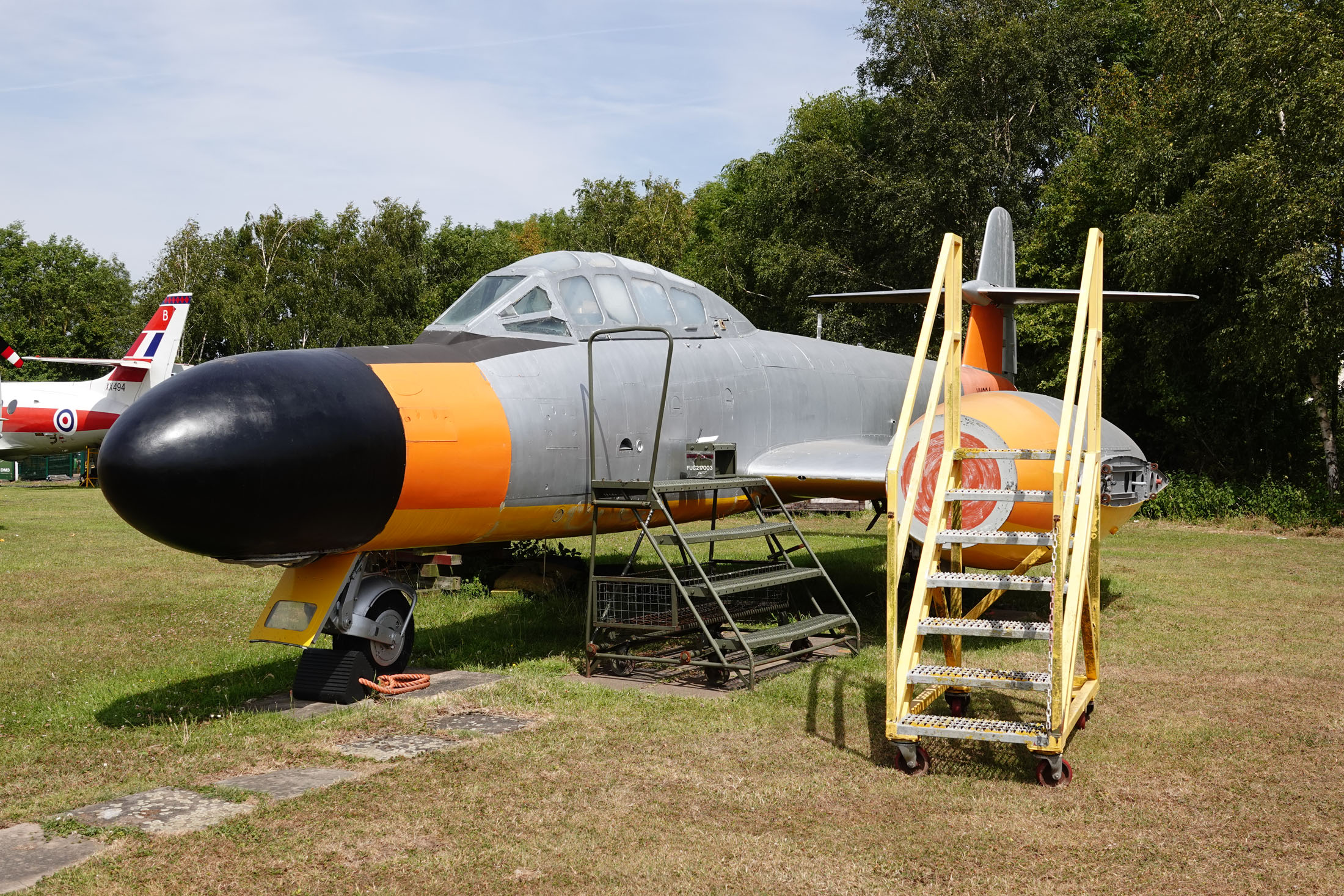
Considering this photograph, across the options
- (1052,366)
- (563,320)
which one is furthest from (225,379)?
(1052,366)

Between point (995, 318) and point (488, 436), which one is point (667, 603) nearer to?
point (488, 436)

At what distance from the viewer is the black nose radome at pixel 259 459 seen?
220 inches

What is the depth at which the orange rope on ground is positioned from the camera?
23.0 feet

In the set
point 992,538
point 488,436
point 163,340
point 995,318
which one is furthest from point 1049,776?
point 163,340

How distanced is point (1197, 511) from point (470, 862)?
21275 millimetres

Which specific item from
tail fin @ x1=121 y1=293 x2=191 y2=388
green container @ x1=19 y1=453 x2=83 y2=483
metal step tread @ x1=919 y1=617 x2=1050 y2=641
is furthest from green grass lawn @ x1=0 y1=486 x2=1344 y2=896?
green container @ x1=19 y1=453 x2=83 y2=483

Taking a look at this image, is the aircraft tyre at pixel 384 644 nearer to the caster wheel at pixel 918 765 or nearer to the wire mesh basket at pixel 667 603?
the wire mesh basket at pixel 667 603

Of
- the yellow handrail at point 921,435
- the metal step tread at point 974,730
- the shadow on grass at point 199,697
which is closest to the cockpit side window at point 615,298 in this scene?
the yellow handrail at point 921,435

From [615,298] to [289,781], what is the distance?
445 centimetres

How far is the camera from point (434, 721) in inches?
260

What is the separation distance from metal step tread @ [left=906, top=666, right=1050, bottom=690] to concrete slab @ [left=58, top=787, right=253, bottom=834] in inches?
133

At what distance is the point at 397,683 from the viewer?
283 inches

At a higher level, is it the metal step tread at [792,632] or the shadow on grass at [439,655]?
the metal step tread at [792,632]

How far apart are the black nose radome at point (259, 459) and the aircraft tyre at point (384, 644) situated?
0.83 metres
